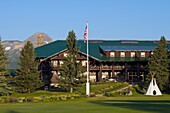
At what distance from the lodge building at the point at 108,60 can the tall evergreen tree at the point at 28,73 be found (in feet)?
66.3

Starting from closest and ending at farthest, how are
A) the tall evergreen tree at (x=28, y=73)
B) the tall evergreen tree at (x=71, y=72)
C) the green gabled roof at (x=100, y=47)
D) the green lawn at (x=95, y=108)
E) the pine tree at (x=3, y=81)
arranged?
1. the green lawn at (x=95, y=108)
2. the pine tree at (x=3, y=81)
3. the tall evergreen tree at (x=71, y=72)
4. the tall evergreen tree at (x=28, y=73)
5. the green gabled roof at (x=100, y=47)

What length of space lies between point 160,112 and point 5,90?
36672 millimetres

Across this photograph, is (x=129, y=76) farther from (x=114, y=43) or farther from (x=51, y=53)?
(x=51, y=53)

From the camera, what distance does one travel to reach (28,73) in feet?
218

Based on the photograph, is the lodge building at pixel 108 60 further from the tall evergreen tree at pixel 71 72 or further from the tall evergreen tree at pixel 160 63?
the tall evergreen tree at pixel 71 72

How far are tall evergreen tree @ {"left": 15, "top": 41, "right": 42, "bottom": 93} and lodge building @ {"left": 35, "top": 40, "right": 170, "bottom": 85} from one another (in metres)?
20.2

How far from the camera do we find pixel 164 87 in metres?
70.1

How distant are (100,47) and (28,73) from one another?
1232 inches

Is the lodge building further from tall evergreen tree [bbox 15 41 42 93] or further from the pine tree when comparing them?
the pine tree

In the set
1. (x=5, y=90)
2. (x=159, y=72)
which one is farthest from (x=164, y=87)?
(x=5, y=90)

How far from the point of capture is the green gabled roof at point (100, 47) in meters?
90.8

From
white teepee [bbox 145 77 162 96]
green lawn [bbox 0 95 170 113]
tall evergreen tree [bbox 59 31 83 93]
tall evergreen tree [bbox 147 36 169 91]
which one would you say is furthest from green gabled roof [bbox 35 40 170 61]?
green lawn [bbox 0 95 170 113]

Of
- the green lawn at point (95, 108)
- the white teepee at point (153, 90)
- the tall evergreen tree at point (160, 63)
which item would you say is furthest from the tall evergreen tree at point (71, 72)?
the green lawn at point (95, 108)

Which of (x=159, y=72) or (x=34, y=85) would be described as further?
(x=159, y=72)
